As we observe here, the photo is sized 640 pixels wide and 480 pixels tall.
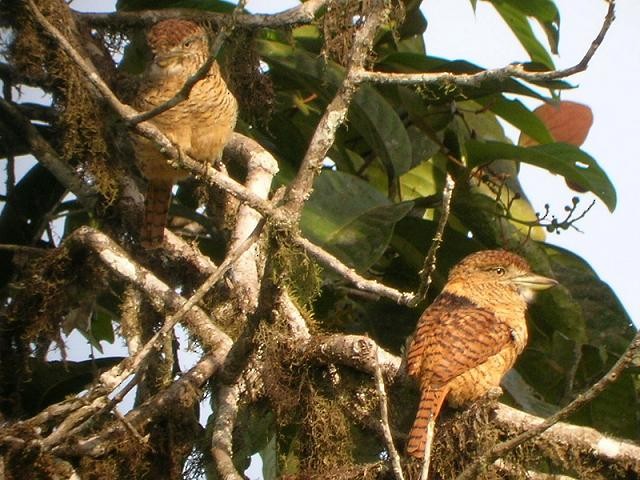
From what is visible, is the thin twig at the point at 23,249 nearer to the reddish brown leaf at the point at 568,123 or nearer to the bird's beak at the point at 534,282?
the bird's beak at the point at 534,282

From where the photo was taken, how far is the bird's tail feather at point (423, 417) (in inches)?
139

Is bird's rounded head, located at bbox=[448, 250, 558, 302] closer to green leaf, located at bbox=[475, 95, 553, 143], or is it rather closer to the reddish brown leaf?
green leaf, located at bbox=[475, 95, 553, 143]

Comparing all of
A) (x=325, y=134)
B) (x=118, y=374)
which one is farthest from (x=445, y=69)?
(x=118, y=374)

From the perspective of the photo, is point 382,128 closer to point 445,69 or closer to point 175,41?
point 445,69

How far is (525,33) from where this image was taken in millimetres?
5160

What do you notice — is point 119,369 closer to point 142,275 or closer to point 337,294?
point 142,275

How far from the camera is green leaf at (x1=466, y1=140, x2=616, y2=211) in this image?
15.1ft

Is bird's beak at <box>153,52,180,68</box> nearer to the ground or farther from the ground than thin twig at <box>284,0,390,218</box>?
farther from the ground

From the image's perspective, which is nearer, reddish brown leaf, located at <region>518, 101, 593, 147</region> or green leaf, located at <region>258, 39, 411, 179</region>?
green leaf, located at <region>258, 39, 411, 179</region>

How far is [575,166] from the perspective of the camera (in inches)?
182

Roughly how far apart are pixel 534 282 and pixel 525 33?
45.1 inches

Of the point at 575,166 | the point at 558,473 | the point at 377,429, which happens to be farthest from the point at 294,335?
the point at 575,166

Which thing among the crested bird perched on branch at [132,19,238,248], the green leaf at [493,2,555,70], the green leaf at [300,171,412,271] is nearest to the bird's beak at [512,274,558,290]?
the green leaf at [300,171,412,271]

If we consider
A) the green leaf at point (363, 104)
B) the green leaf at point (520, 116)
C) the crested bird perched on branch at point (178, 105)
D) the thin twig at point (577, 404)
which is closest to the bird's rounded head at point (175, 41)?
the crested bird perched on branch at point (178, 105)
